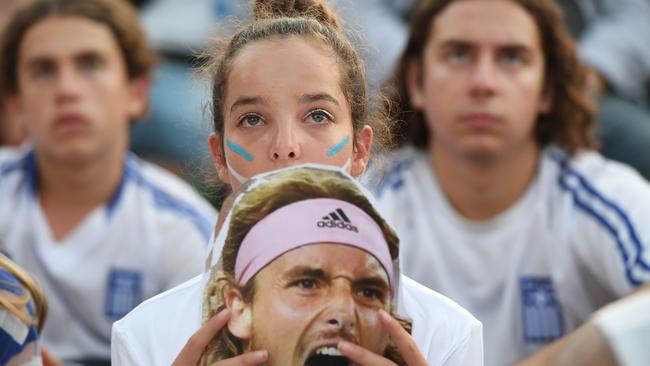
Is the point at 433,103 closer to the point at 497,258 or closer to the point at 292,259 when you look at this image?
the point at 497,258

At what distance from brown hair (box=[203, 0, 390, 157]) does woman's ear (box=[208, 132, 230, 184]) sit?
0.9 inches

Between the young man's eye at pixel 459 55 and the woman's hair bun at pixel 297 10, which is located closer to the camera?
the woman's hair bun at pixel 297 10

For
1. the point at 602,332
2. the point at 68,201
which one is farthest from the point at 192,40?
the point at 602,332

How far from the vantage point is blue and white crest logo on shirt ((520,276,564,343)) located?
11.2 feet

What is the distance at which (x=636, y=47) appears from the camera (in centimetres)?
458

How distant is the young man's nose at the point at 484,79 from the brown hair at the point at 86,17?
1424mm

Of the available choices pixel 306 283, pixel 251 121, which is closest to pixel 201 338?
pixel 306 283

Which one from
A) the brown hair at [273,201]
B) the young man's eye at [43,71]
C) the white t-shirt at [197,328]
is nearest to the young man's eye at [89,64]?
the young man's eye at [43,71]

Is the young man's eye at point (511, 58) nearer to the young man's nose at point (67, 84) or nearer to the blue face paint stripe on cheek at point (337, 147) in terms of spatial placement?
the young man's nose at point (67, 84)

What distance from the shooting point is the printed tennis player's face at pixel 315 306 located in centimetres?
158

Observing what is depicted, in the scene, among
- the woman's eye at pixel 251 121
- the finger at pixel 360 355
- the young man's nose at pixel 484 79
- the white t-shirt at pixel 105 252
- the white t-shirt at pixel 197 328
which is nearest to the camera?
→ the finger at pixel 360 355

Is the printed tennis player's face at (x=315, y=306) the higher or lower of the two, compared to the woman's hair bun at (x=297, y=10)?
lower

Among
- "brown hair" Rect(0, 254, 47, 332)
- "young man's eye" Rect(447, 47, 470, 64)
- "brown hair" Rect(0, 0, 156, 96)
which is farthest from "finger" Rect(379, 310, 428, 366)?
"brown hair" Rect(0, 0, 156, 96)

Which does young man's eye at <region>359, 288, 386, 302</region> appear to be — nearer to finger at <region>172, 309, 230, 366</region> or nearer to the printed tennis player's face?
the printed tennis player's face
